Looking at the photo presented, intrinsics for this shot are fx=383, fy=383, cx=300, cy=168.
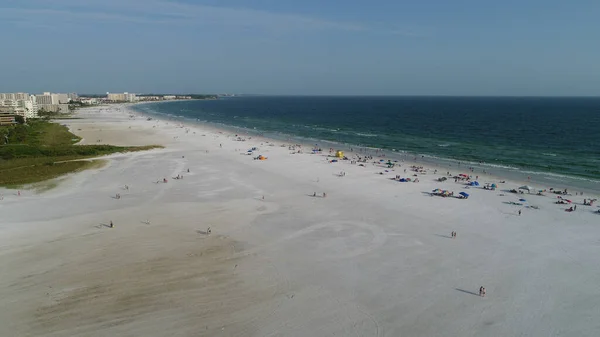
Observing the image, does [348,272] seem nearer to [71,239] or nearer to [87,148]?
[71,239]

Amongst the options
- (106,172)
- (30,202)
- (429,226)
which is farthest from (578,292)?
(106,172)

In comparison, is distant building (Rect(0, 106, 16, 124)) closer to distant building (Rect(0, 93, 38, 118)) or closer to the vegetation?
distant building (Rect(0, 93, 38, 118))

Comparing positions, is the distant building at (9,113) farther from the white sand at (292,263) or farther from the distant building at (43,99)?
the white sand at (292,263)

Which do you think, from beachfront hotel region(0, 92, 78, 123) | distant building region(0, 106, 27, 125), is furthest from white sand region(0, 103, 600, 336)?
beachfront hotel region(0, 92, 78, 123)

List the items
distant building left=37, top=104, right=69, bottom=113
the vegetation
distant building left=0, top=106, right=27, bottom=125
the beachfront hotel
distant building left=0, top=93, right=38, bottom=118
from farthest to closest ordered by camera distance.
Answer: distant building left=37, top=104, right=69, bottom=113 → distant building left=0, top=93, right=38, bottom=118 → the beachfront hotel → distant building left=0, top=106, right=27, bottom=125 → the vegetation

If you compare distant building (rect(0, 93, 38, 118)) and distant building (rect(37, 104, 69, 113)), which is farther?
distant building (rect(37, 104, 69, 113))

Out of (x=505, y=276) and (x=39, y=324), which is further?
(x=505, y=276)

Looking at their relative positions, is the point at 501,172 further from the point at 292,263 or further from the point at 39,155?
the point at 39,155
